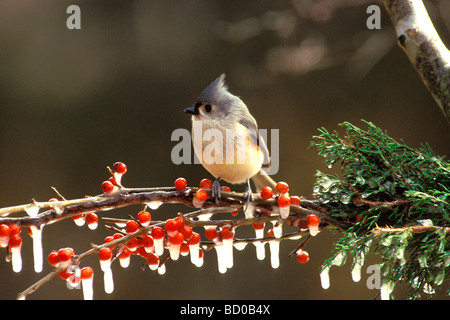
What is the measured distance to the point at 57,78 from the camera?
A: 1613 millimetres

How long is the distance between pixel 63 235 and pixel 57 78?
0.52 metres

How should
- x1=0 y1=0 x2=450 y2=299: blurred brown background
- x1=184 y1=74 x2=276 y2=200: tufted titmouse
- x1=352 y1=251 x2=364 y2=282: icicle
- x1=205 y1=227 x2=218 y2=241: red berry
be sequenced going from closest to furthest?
x1=352 y1=251 x2=364 y2=282: icicle → x1=205 y1=227 x2=218 y2=241: red berry → x1=184 y1=74 x2=276 y2=200: tufted titmouse → x1=0 y1=0 x2=450 y2=299: blurred brown background

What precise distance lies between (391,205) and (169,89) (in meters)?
1.08

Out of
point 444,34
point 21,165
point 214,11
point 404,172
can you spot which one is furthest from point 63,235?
point 444,34

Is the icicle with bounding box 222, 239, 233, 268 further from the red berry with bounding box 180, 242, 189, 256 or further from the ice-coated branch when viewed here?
the ice-coated branch

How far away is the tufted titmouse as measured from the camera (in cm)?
91

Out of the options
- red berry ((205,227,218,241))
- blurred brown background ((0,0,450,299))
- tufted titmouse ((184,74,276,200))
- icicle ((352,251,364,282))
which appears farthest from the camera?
blurred brown background ((0,0,450,299))

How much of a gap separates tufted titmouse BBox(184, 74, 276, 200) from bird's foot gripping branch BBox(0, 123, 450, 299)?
0.19m

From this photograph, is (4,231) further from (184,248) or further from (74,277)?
(184,248)

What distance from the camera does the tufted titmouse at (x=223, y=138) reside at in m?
0.91

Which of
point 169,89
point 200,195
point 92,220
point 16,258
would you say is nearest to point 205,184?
point 200,195

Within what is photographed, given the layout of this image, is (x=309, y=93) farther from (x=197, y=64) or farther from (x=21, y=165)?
(x=21, y=165)

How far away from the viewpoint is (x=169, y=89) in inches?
63.5

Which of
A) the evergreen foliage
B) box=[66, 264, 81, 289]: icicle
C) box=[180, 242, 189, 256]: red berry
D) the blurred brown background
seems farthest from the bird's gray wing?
the blurred brown background
